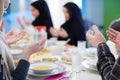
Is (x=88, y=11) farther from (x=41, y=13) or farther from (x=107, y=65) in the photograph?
(x=107, y=65)

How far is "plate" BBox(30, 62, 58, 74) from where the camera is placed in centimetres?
128

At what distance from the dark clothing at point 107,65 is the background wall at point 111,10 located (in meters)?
2.45

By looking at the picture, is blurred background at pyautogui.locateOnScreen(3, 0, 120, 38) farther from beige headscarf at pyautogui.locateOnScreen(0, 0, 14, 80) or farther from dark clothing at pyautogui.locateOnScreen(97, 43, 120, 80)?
beige headscarf at pyautogui.locateOnScreen(0, 0, 14, 80)

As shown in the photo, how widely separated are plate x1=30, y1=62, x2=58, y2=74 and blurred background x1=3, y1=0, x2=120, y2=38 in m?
2.41

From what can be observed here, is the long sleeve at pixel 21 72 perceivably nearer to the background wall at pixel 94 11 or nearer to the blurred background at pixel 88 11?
the blurred background at pixel 88 11

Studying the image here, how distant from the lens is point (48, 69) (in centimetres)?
129

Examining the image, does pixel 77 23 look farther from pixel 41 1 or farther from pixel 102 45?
pixel 102 45

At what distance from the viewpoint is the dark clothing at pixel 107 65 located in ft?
3.05

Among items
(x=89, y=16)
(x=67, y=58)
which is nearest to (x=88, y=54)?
(x=67, y=58)

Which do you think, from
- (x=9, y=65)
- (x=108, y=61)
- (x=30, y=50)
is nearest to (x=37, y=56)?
(x=30, y=50)

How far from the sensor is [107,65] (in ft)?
3.53

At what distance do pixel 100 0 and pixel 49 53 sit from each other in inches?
83.4

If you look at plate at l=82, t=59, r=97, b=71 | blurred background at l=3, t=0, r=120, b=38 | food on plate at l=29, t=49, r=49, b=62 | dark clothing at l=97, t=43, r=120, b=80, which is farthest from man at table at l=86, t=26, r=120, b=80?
blurred background at l=3, t=0, r=120, b=38

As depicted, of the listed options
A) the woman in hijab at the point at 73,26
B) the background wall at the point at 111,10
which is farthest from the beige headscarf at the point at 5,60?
the background wall at the point at 111,10
